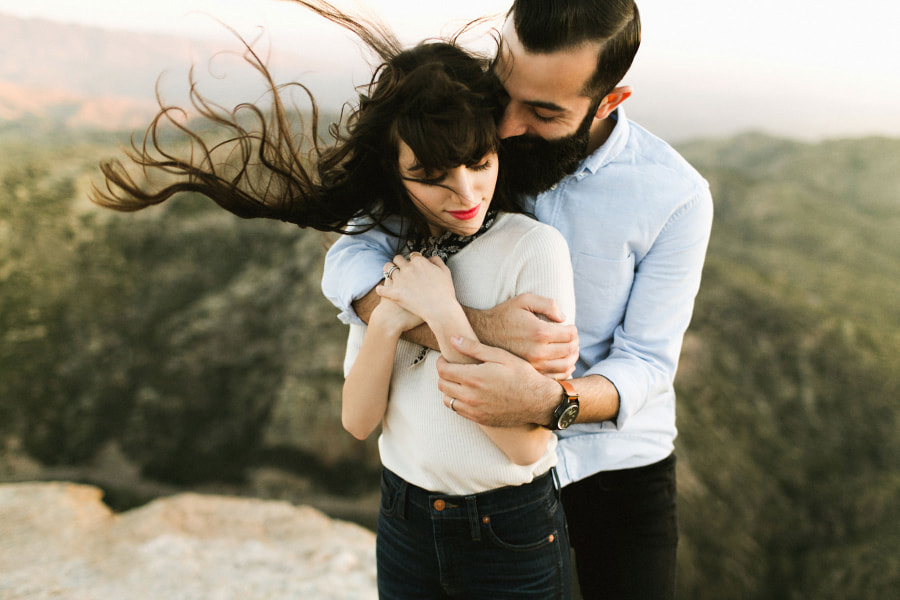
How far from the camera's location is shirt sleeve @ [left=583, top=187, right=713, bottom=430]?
6.07ft

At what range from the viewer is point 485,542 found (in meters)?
1.58

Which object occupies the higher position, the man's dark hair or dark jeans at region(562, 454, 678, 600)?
the man's dark hair

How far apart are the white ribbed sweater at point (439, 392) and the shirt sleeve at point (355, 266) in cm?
21

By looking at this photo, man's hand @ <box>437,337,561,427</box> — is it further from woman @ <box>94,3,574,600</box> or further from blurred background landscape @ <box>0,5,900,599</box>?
blurred background landscape @ <box>0,5,900,599</box>

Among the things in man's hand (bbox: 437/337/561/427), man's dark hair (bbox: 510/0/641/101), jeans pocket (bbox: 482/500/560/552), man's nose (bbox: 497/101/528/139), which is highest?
man's dark hair (bbox: 510/0/641/101)

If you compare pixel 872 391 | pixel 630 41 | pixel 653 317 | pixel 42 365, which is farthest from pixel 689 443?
pixel 42 365

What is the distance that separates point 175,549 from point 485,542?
6.64 feet

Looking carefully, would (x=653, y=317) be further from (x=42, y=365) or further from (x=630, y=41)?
(x=42, y=365)

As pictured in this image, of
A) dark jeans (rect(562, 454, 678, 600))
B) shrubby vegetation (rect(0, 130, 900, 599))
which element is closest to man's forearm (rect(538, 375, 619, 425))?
dark jeans (rect(562, 454, 678, 600))

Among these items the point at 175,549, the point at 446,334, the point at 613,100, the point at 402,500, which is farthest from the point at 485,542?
the point at 175,549

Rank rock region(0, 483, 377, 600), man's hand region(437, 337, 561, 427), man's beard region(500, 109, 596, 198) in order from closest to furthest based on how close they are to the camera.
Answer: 1. man's hand region(437, 337, 561, 427)
2. man's beard region(500, 109, 596, 198)
3. rock region(0, 483, 377, 600)

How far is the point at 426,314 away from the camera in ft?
4.95

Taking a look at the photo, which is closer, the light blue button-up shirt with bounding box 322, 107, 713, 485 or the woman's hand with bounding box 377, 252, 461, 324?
the woman's hand with bounding box 377, 252, 461, 324

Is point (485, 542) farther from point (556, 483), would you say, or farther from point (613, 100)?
point (613, 100)
